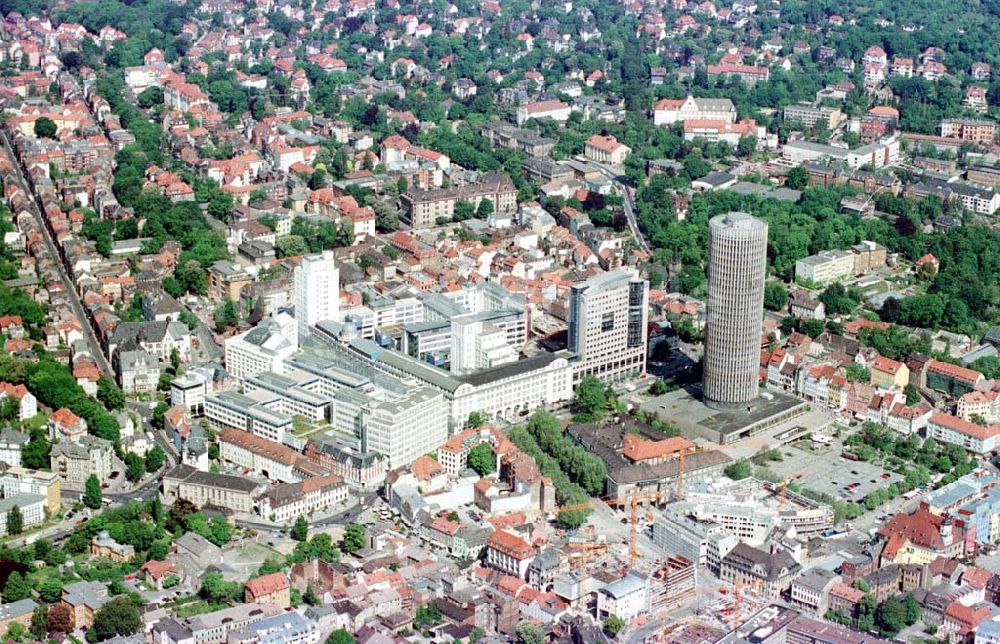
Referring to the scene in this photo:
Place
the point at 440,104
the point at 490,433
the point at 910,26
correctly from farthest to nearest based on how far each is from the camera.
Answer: the point at 910,26
the point at 440,104
the point at 490,433

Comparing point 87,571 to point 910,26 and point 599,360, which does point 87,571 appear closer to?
point 599,360

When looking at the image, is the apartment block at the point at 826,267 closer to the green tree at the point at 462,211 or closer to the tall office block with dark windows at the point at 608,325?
the tall office block with dark windows at the point at 608,325

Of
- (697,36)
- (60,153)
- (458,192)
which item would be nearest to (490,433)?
(458,192)

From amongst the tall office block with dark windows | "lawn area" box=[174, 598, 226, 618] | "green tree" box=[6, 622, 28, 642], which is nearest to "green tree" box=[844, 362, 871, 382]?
the tall office block with dark windows

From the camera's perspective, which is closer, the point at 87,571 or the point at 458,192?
the point at 87,571

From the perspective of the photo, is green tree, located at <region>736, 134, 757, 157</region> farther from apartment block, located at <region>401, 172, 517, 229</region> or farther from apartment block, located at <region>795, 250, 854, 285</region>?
apartment block, located at <region>795, 250, 854, 285</region>

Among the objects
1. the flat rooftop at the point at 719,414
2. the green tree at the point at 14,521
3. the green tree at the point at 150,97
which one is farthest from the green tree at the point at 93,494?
the green tree at the point at 150,97

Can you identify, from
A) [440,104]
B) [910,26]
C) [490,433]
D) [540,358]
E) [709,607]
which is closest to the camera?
[709,607]
